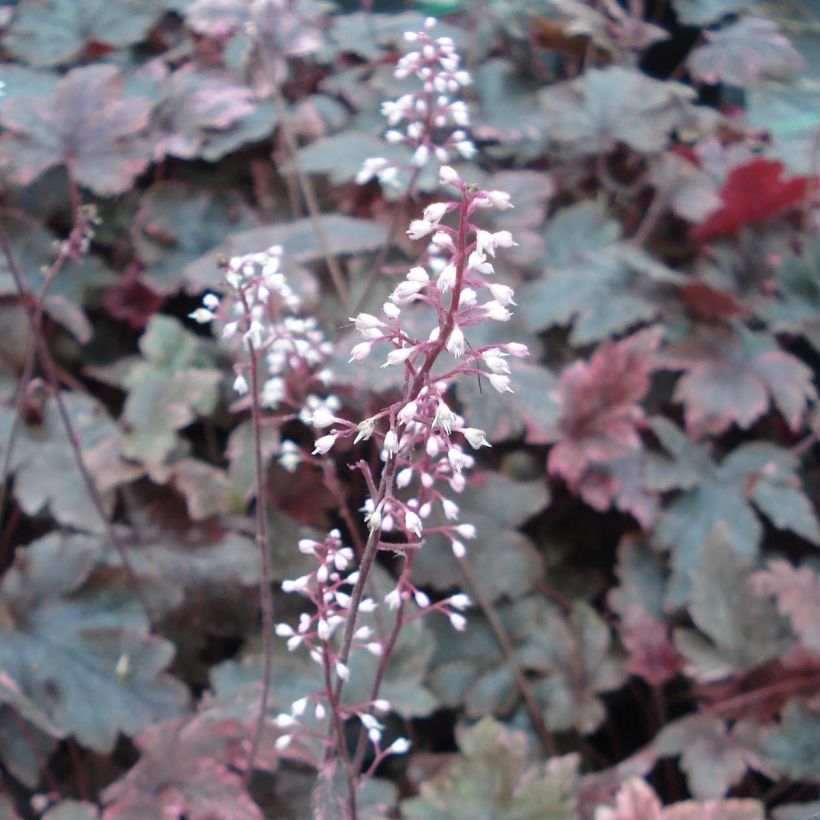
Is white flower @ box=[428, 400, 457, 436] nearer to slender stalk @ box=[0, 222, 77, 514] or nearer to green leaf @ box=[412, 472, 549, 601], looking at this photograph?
slender stalk @ box=[0, 222, 77, 514]

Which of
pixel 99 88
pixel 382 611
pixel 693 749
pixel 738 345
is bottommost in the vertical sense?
pixel 693 749

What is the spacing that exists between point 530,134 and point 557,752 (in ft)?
5.61

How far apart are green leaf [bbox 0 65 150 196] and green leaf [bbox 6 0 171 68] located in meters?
0.40

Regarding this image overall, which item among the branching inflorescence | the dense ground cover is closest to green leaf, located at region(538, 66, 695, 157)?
the dense ground cover

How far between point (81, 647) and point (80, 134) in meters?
1.29

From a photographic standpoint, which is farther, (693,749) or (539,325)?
(539,325)

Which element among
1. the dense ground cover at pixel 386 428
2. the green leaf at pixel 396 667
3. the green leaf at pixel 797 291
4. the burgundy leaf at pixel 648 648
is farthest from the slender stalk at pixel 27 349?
the green leaf at pixel 797 291

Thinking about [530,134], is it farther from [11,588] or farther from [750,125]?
[11,588]

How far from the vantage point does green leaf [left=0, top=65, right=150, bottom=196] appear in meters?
2.05

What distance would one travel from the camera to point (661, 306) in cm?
216

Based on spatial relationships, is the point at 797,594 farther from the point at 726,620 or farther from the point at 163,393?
the point at 163,393

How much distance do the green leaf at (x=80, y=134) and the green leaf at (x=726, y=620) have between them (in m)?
1.68

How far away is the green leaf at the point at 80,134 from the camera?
205cm

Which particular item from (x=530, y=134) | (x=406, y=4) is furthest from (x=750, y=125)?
(x=406, y=4)
